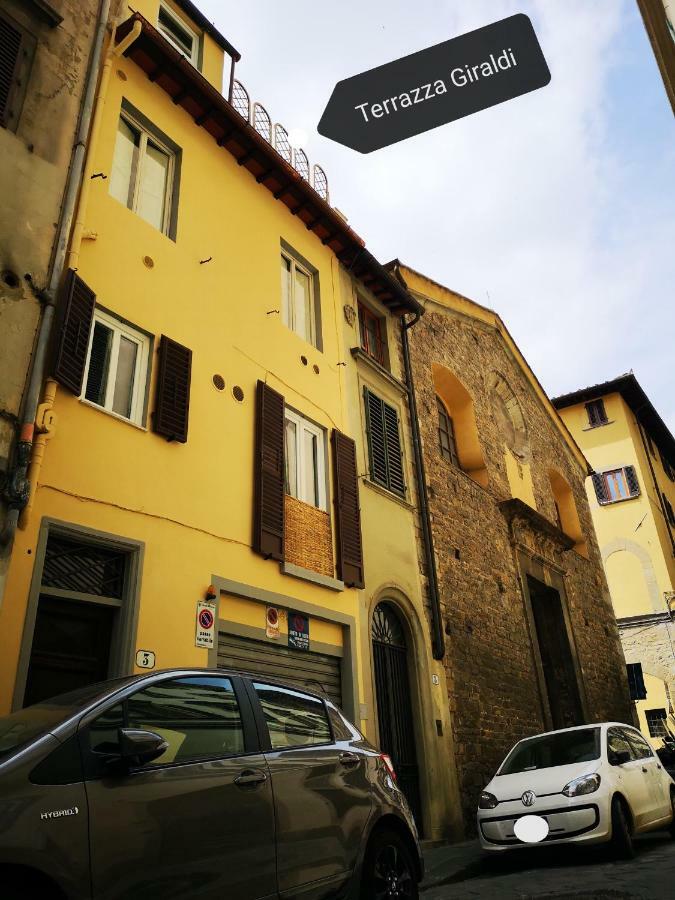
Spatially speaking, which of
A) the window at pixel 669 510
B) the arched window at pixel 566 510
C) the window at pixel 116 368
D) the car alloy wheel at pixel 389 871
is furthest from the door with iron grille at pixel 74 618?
the window at pixel 669 510

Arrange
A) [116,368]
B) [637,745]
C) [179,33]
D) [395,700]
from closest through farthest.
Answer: [116,368]
[637,745]
[395,700]
[179,33]

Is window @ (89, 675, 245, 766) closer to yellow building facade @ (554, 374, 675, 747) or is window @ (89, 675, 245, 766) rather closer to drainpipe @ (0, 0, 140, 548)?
drainpipe @ (0, 0, 140, 548)

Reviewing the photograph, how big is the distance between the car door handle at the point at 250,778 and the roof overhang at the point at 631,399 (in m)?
29.5

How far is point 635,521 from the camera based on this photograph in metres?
29.0

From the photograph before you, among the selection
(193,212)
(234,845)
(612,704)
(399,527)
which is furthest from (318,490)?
(612,704)

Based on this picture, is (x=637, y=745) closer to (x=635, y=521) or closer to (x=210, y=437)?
(x=210, y=437)

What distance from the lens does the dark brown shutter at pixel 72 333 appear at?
256 inches

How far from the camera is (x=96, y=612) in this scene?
21.7ft

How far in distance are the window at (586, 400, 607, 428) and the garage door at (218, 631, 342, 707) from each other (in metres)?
24.8

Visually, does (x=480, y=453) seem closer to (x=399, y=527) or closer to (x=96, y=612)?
(x=399, y=527)

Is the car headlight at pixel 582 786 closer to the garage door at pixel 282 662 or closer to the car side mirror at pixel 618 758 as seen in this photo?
the car side mirror at pixel 618 758

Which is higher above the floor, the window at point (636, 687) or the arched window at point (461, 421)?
the arched window at point (461, 421)

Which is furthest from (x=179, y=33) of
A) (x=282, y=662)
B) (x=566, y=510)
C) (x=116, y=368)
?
(x=566, y=510)

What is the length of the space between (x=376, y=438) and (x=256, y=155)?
15.7 ft
